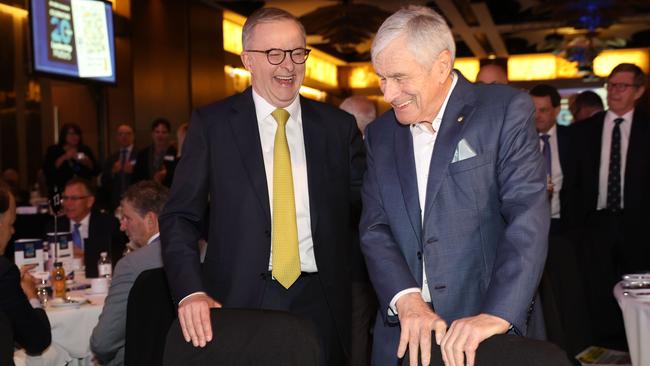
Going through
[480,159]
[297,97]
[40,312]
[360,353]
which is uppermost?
[297,97]

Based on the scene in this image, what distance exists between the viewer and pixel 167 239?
6.86 feet

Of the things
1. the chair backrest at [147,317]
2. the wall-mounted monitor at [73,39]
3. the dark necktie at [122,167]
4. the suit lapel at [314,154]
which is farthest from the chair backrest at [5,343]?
the dark necktie at [122,167]

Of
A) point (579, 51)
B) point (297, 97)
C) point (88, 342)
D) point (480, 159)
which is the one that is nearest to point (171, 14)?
point (579, 51)

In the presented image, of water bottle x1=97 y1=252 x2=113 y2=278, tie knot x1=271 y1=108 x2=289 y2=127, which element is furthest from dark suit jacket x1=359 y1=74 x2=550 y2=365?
water bottle x1=97 y1=252 x2=113 y2=278

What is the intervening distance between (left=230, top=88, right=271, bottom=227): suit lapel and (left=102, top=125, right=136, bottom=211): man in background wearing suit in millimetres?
5696

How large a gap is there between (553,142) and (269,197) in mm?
3414

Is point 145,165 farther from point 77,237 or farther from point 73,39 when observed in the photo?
point 77,237

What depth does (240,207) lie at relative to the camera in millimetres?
2150

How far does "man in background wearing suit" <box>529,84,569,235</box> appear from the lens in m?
5.09

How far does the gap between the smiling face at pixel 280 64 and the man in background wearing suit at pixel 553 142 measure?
3211mm

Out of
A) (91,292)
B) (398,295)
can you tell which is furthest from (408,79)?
(91,292)

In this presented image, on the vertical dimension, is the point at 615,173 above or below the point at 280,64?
below

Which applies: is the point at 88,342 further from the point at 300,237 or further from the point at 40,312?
the point at 300,237

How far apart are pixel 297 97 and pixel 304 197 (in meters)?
0.30
